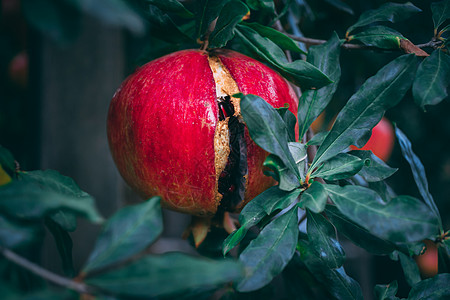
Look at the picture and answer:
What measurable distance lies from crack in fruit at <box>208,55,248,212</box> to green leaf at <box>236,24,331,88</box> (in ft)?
0.26

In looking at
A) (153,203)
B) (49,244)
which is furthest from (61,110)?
(153,203)

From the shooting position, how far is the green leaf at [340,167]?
18.2 inches

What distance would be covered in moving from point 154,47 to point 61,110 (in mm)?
598

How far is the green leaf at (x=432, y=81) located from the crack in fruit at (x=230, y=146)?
249 millimetres

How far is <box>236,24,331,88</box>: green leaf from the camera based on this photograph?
50cm

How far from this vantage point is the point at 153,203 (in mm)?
357

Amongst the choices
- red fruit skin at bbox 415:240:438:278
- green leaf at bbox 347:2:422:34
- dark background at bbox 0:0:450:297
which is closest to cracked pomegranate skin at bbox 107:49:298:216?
green leaf at bbox 347:2:422:34

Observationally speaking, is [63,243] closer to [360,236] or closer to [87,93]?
[360,236]

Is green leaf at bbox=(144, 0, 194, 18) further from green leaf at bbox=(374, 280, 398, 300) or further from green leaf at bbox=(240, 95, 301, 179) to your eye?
green leaf at bbox=(374, 280, 398, 300)

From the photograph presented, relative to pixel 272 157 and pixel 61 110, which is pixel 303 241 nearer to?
pixel 272 157

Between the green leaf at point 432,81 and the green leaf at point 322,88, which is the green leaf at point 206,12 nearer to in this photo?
the green leaf at point 322,88

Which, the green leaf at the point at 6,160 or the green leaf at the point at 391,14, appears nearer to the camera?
the green leaf at the point at 6,160

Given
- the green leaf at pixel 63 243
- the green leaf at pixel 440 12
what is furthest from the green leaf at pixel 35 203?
the green leaf at pixel 440 12

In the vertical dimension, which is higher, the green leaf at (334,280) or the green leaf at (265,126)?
the green leaf at (265,126)
